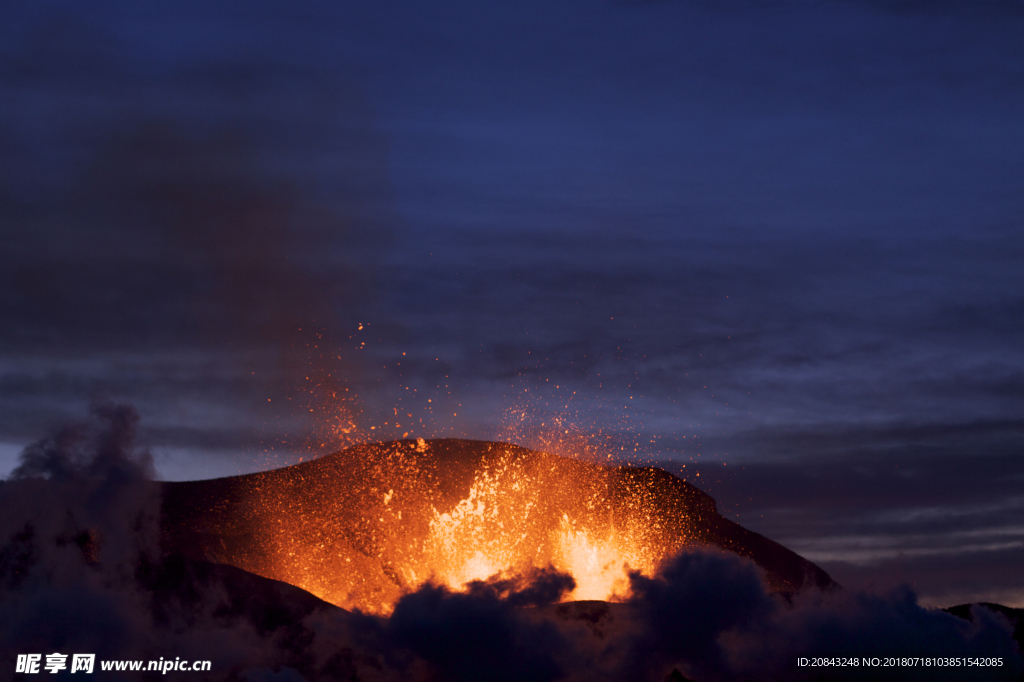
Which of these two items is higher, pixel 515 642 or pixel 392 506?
pixel 392 506

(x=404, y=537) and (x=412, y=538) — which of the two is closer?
(x=404, y=537)

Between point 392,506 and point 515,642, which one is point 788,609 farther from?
point 392,506

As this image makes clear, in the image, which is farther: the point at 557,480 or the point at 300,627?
the point at 557,480

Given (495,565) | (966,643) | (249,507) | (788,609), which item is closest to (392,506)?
(249,507)

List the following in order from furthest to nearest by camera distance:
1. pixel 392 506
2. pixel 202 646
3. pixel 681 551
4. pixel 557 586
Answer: pixel 392 506
pixel 681 551
pixel 557 586
pixel 202 646

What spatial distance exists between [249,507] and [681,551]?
81141mm

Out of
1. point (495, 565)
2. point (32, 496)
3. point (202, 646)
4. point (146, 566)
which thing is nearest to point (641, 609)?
point (495, 565)

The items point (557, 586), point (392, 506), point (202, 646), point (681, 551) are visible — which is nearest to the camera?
point (202, 646)

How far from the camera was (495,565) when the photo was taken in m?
158

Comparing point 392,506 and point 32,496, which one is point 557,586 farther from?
point 32,496

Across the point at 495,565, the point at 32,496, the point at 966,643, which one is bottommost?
the point at 966,643

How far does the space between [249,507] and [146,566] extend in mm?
31157

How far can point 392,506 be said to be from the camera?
19312 cm

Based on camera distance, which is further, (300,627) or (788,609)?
(788,609)
